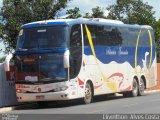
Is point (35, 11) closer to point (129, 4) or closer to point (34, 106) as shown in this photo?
point (34, 106)

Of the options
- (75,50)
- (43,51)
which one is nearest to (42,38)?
(43,51)

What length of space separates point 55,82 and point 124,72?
22.6 feet

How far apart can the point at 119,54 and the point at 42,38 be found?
5878 millimetres

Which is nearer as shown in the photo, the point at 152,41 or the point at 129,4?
the point at 152,41

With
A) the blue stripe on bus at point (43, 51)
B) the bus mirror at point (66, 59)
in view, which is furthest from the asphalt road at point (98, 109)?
the blue stripe on bus at point (43, 51)

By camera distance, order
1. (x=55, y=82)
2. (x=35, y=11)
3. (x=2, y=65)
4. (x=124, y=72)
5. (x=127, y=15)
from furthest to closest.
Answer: (x=127, y=15)
(x=35, y=11)
(x=124, y=72)
(x=2, y=65)
(x=55, y=82)

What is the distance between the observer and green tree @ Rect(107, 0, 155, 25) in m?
45.9

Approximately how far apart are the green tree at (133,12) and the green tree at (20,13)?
1440 cm

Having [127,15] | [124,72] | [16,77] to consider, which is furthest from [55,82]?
[127,15]

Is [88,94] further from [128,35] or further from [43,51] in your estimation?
[128,35]

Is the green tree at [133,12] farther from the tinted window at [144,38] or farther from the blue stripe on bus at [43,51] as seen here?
the blue stripe on bus at [43,51]

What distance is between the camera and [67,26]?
23109mm

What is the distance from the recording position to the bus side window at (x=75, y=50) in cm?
2323

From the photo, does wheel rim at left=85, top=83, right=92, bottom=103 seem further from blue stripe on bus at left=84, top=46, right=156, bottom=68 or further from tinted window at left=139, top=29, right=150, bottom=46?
tinted window at left=139, top=29, right=150, bottom=46
